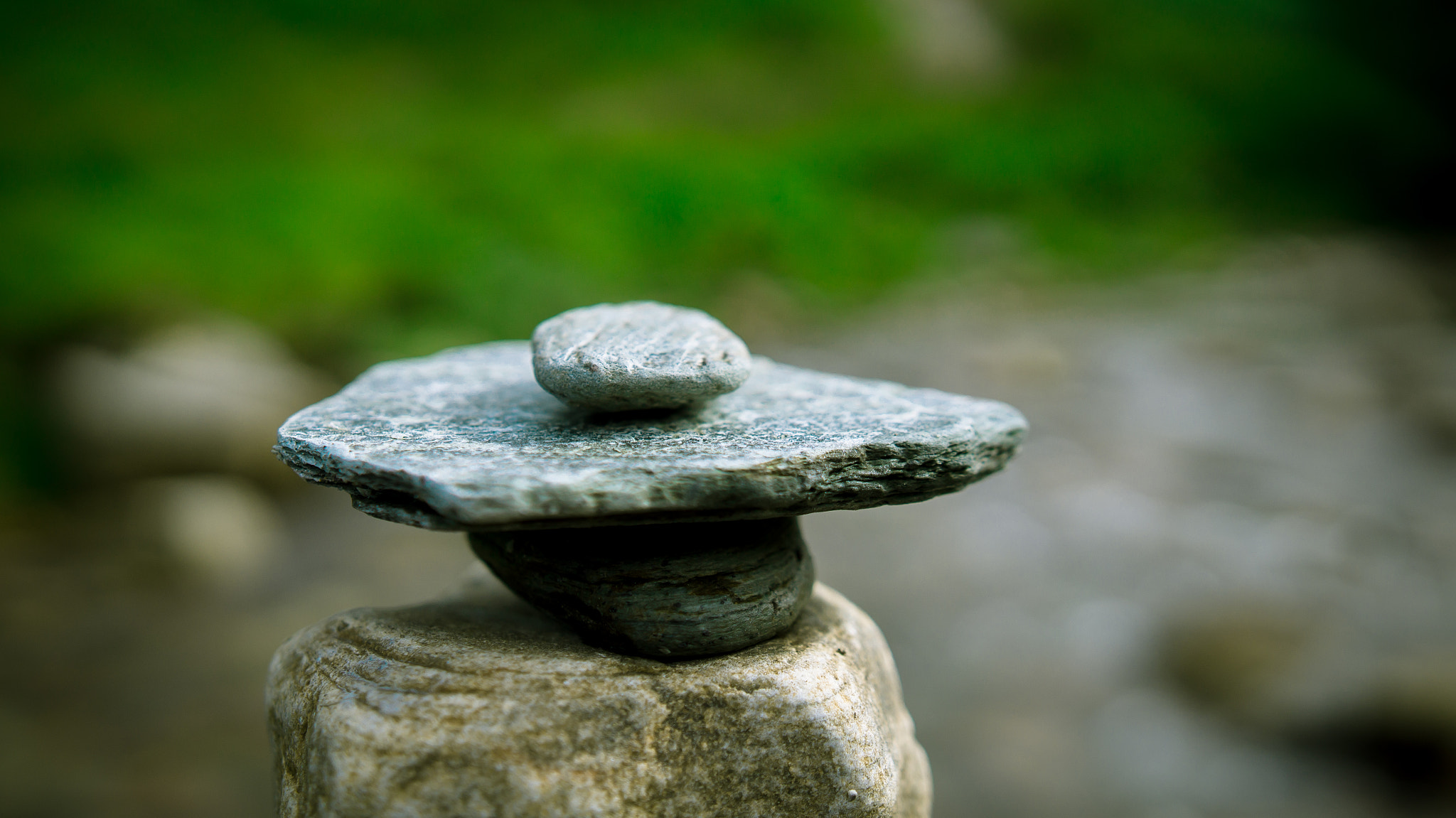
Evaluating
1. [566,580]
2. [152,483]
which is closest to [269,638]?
[152,483]

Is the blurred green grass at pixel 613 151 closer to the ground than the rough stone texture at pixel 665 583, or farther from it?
farther from it

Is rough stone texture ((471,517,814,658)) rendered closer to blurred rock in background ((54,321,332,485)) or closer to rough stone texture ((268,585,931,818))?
rough stone texture ((268,585,931,818))

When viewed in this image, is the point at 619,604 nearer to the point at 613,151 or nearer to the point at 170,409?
the point at 170,409

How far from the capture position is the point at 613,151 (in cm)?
923

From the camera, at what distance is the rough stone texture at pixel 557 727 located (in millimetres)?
1712

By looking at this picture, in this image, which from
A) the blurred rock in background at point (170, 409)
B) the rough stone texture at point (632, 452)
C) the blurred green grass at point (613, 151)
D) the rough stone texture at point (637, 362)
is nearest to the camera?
the rough stone texture at point (632, 452)

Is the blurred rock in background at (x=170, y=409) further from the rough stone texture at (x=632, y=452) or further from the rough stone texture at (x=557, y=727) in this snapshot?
the rough stone texture at (x=557, y=727)

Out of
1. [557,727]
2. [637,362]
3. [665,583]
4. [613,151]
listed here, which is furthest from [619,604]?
[613,151]

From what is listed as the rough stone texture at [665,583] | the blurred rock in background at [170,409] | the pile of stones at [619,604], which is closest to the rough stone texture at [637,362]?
the pile of stones at [619,604]

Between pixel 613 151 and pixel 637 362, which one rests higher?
pixel 613 151

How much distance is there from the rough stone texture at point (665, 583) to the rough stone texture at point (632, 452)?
23 centimetres

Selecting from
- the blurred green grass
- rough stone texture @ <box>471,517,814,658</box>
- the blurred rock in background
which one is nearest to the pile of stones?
rough stone texture @ <box>471,517,814,658</box>

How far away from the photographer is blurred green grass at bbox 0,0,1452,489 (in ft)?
21.5

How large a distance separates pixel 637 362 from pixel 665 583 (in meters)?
0.48
